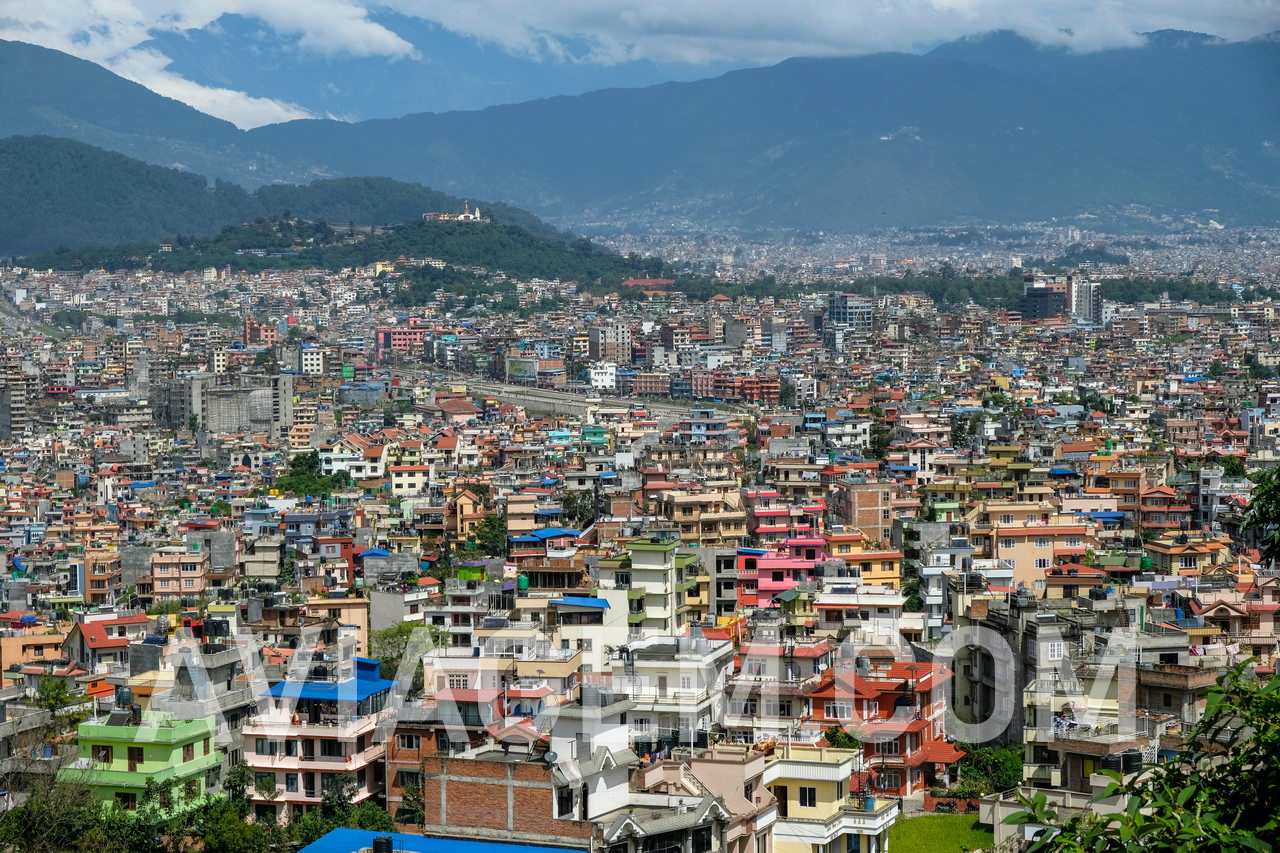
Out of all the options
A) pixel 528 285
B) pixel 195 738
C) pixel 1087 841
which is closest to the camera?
pixel 1087 841

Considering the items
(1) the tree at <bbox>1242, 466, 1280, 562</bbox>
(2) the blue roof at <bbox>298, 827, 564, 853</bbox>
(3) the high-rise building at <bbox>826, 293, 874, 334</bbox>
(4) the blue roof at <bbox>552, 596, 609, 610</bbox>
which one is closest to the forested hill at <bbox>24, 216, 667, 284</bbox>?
(3) the high-rise building at <bbox>826, 293, 874, 334</bbox>

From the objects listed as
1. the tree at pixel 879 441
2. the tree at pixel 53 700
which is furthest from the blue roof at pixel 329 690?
the tree at pixel 879 441

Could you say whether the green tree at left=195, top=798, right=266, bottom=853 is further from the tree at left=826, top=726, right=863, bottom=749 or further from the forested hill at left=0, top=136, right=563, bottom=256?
the forested hill at left=0, top=136, right=563, bottom=256

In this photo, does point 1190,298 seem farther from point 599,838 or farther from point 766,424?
point 599,838

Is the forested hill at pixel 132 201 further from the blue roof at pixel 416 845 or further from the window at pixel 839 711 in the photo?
the blue roof at pixel 416 845

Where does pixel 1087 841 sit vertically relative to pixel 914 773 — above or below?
above

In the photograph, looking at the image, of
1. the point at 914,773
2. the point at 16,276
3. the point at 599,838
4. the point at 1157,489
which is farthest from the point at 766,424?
the point at 16,276

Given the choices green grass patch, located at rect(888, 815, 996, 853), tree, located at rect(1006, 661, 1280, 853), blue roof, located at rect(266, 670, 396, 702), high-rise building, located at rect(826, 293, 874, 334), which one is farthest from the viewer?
high-rise building, located at rect(826, 293, 874, 334)
